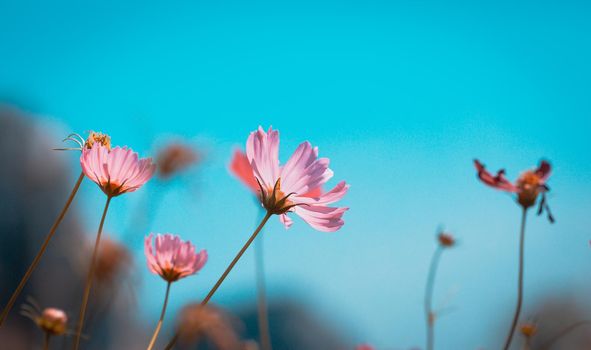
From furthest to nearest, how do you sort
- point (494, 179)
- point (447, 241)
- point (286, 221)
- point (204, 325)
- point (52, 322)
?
1. point (447, 241)
2. point (494, 179)
3. point (286, 221)
4. point (52, 322)
5. point (204, 325)

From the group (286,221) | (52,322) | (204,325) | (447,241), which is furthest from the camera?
(447,241)

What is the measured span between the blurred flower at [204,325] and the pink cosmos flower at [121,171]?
15 centimetres

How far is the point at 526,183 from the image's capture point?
0.75 m

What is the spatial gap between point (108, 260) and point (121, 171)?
10.1 inches

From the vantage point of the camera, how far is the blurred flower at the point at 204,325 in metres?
0.37

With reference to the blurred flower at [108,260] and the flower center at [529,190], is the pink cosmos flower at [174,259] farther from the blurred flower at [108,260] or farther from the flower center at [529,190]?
the flower center at [529,190]

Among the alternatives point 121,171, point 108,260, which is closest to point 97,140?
point 121,171

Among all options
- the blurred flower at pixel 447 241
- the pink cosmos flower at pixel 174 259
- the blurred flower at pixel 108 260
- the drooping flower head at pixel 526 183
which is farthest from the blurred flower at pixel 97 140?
the blurred flower at pixel 447 241

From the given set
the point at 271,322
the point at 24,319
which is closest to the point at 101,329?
the point at 24,319

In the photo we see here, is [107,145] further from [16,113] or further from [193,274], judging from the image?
[16,113]

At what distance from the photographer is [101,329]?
4695 mm

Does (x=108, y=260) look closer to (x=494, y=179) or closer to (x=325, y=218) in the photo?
(x=325, y=218)

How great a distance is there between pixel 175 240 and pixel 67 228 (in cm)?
438

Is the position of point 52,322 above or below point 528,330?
below
